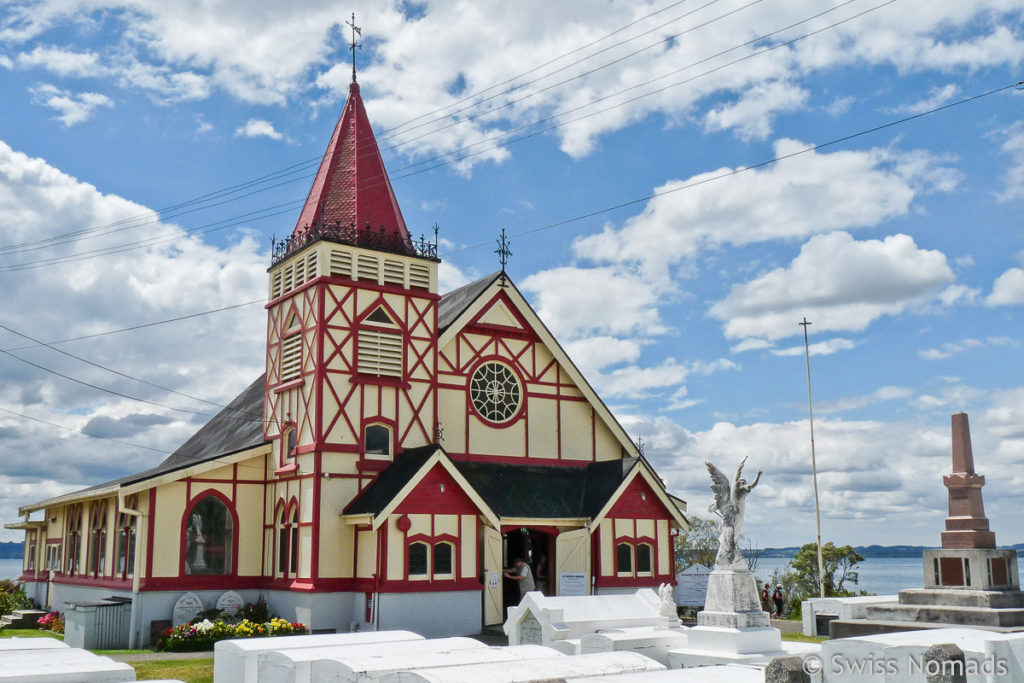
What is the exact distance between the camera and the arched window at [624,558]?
29641mm

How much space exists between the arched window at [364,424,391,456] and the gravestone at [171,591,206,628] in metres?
6.22

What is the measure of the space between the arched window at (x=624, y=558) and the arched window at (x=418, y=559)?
22.1 feet

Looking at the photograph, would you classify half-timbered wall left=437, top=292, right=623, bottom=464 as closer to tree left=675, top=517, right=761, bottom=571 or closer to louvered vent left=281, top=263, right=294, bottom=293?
louvered vent left=281, top=263, right=294, bottom=293

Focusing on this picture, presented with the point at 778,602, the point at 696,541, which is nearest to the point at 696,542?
the point at 696,541

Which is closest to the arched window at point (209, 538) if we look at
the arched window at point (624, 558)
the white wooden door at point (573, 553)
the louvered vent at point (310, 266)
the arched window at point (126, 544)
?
the arched window at point (126, 544)

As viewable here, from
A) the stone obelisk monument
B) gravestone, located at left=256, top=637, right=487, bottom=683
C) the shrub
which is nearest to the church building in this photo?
the shrub

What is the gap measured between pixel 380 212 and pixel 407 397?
5.94 m

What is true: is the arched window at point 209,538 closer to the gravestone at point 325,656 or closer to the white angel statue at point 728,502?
the white angel statue at point 728,502

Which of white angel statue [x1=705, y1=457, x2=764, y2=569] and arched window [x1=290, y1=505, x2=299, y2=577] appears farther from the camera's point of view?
arched window [x1=290, y1=505, x2=299, y2=577]

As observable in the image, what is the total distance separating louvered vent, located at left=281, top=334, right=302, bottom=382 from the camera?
91.7ft

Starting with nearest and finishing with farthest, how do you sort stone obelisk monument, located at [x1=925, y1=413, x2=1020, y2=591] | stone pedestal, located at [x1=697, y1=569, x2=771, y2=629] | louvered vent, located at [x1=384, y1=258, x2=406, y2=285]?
stone pedestal, located at [x1=697, y1=569, x2=771, y2=629]
stone obelisk monument, located at [x1=925, y1=413, x2=1020, y2=591]
louvered vent, located at [x1=384, y1=258, x2=406, y2=285]

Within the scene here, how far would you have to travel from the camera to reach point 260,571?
27969mm

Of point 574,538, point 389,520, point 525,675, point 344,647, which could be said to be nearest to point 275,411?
point 389,520

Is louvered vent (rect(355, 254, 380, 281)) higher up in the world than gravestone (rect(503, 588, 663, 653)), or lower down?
higher up
